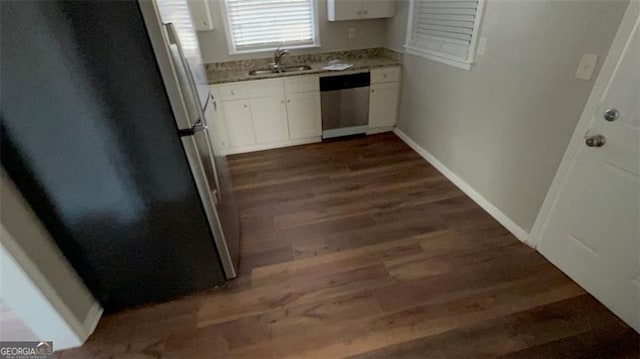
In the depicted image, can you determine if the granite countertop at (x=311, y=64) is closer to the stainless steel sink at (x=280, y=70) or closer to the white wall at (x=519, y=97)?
the stainless steel sink at (x=280, y=70)

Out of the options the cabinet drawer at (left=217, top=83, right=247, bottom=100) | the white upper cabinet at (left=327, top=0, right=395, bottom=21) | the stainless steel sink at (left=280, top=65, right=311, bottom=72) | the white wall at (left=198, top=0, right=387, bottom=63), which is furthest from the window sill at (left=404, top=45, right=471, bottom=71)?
the cabinet drawer at (left=217, top=83, right=247, bottom=100)

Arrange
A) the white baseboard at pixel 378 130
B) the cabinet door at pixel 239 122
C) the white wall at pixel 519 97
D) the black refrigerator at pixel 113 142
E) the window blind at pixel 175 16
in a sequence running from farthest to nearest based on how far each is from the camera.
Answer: the white baseboard at pixel 378 130
the cabinet door at pixel 239 122
the white wall at pixel 519 97
the window blind at pixel 175 16
the black refrigerator at pixel 113 142

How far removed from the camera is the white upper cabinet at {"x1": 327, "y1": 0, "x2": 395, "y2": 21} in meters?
3.34

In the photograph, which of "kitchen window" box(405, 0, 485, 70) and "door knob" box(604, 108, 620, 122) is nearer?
"door knob" box(604, 108, 620, 122)

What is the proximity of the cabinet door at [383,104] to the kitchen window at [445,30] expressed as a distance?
0.47 meters

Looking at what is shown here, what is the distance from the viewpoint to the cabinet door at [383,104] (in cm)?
353

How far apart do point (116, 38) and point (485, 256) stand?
224 centimetres

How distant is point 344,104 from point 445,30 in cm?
127

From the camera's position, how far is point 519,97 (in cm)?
197

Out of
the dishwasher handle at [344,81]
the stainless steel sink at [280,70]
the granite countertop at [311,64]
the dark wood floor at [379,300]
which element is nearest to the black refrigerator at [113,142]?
the dark wood floor at [379,300]

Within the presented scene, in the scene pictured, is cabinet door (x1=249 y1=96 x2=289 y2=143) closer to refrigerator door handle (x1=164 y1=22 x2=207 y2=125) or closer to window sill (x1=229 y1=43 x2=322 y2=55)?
window sill (x1=229 y1=43 x2=322 y2=55)

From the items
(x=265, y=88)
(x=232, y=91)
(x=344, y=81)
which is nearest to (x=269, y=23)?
(x=265, y=88)

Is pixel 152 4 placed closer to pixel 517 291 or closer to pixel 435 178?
pixel 517 291

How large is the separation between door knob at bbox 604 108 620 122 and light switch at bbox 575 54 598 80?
21 centimetres
